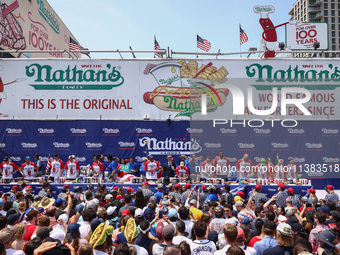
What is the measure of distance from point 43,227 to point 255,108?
15834 millimetres

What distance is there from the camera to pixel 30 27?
76.6 feet

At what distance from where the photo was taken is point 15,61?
19141 mm

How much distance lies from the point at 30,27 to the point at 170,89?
39.2 ft

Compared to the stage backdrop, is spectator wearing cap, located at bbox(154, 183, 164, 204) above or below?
below

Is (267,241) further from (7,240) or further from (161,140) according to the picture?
(161,140)

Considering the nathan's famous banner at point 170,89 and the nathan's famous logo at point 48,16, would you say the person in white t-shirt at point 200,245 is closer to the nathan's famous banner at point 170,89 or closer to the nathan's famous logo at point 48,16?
the nathan's famous banner at point 170,89

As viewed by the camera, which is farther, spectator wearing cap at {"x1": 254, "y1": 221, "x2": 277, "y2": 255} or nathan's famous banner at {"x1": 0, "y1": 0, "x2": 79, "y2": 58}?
nathan's famous banner at {"x1": 0, "y1": 0, "x2": 79, "y2": 58}

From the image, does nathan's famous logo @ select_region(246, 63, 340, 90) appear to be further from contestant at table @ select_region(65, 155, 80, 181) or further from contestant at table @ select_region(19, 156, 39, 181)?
contestant at table @ select_region(19, 156, 39, 181)

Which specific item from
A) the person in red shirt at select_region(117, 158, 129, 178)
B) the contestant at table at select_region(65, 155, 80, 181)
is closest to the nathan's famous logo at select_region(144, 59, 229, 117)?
the person in red shirt at select_region(117, 158, 129, 178)

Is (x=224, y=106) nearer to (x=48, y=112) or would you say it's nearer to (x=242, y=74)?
(x=242, y=74)

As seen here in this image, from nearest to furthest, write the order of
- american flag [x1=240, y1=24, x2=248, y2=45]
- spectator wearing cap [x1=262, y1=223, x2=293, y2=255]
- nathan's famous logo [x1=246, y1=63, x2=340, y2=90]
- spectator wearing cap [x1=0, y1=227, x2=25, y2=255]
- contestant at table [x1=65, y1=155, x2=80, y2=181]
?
spectator wearing cap [x1=0, y1=227, x2=25, y2=255] < spectator wearing cap [x1=262, y1=223, x2=293, y2=255] < contestant at table [x1=65, y1=155, x2=80, y2=181] < nathan's famous logo [x1=246, y1=63, x2=340, y2=90] < american flag [x1=240, y1=24, x2=248, y2=45]

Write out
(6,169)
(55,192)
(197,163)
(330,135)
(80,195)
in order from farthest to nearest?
(330,135)
(197,163)
(6,169)
(55,192)
(80,195)

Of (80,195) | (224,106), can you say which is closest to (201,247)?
(80,195)

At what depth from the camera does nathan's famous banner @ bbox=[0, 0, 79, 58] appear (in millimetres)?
20219
